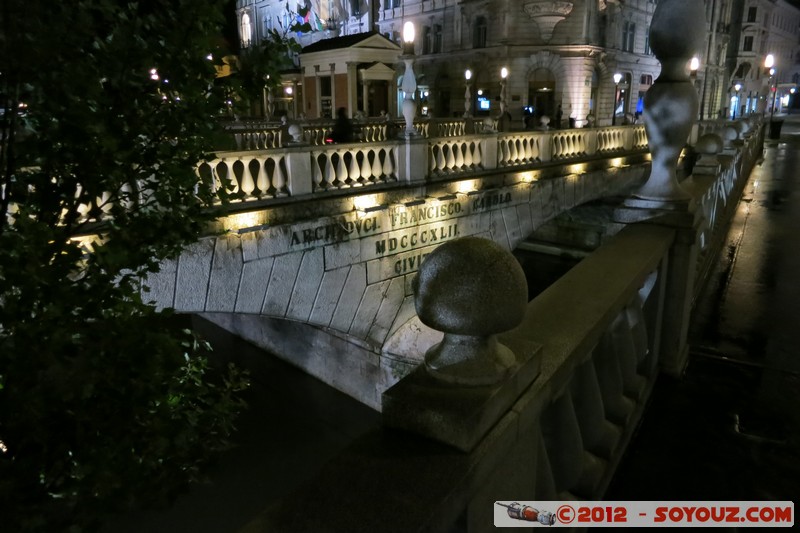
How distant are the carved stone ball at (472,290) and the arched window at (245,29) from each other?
155 feet

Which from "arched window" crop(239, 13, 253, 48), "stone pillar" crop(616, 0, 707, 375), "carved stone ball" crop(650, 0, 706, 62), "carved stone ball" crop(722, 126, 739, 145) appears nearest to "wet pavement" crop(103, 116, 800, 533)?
"stone pillar" crop(616, 0, 707, 375)

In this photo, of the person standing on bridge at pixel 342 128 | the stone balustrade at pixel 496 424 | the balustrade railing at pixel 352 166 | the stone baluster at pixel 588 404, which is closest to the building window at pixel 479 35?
the person standing on bridge at pixel 342 128

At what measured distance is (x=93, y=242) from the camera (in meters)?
1.90

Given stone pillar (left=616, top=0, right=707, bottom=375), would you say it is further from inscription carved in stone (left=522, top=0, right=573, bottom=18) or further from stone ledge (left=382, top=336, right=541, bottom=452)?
inscription carved in stone (left=522, top=0, right=573, bottom=18)

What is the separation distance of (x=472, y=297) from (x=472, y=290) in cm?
2

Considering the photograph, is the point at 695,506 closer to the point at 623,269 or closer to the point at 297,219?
the point at 623,269

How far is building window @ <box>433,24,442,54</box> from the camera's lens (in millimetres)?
36969

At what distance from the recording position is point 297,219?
8195 millimetres

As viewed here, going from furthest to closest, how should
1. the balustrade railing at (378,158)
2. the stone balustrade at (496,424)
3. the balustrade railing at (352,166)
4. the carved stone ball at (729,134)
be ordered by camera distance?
the carved stone ball at (729,134), the balustrade railing at (352,166), the balustrade railing at (378,158), the stone balustrade at (496,424)

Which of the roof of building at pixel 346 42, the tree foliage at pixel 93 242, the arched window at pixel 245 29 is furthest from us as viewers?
the arched window at pixel 245 29

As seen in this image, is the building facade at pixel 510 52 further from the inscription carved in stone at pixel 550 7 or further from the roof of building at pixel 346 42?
the roof of building at pixel 346 42

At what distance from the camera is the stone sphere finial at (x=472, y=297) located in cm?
158

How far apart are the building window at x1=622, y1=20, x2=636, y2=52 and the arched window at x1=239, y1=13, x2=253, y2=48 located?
27233 mm

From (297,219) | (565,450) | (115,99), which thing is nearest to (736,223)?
(297,219)
